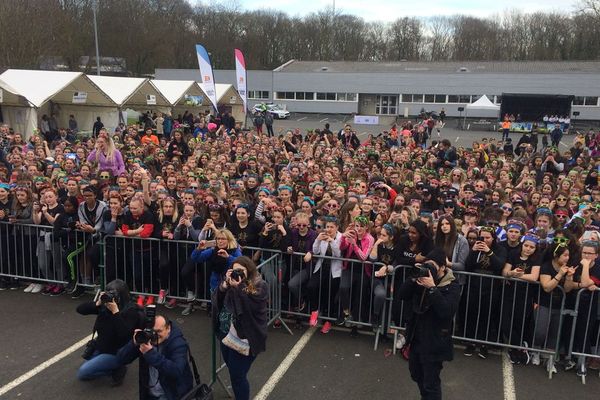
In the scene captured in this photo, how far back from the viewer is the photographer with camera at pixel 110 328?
4.55 meters

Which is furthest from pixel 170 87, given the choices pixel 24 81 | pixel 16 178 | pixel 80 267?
pixel 80 267

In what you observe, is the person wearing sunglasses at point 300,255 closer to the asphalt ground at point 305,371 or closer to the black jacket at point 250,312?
the asphalt ground at point 305,371

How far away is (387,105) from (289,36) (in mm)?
30293

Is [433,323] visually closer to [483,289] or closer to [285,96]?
[483,289]

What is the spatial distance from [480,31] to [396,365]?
3282 inches

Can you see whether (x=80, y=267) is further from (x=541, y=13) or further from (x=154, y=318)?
(x=541, y=13)

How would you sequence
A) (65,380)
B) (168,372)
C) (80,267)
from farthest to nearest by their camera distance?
(80,267), (65,380), (168,372)

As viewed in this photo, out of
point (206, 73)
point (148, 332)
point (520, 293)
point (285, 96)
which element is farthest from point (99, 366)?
point (285, 96)

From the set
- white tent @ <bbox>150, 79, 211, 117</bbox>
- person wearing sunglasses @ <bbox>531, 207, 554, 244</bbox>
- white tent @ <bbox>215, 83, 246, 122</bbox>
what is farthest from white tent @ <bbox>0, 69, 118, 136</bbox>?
person wearing sunglasses @ <bbox>531, 207, 554, 244</bbox>

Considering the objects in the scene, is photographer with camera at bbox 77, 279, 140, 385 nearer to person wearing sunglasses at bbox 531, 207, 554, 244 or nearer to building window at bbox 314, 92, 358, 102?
person wearing sunglasses at bbox 531, 207, 554, 244

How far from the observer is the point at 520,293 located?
18.4 feet

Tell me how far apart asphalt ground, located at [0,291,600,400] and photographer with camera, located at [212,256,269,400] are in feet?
2.71

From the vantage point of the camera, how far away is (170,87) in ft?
93.6

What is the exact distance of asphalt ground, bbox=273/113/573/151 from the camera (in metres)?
33.6
